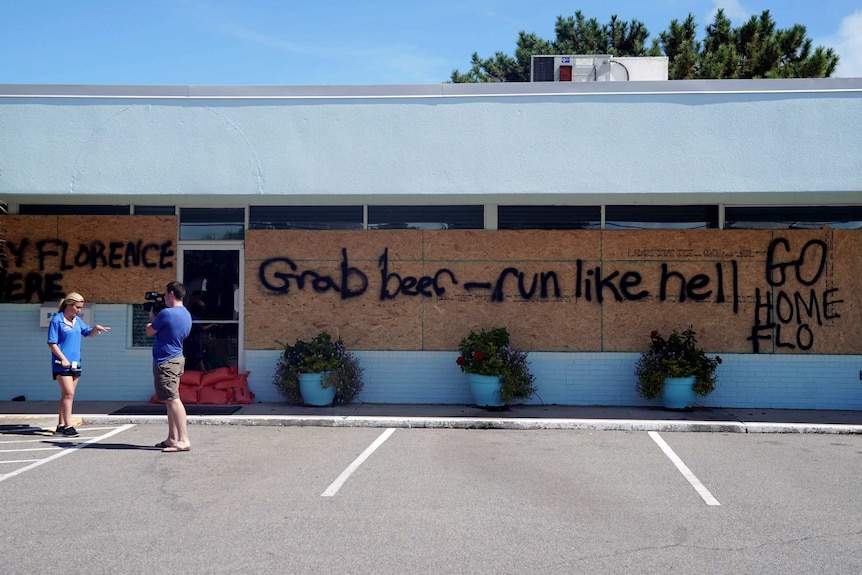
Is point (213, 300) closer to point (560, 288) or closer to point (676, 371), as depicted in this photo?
point (560, 288)

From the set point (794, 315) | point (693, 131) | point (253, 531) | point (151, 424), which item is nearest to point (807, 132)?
point (693, 131)

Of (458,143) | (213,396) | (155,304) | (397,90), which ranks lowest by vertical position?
(213,396)

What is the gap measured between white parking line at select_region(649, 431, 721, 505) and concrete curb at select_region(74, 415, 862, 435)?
419 millimetres

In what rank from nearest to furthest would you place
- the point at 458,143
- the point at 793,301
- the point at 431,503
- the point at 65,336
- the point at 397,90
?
the point at 431,503 < the point at 65,336 < the point at 458,143 < the point at 397,90 < the point at 793,301

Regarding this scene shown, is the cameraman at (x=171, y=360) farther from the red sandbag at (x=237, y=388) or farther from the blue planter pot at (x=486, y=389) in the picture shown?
the blue planter pot at (x=486, y=389)

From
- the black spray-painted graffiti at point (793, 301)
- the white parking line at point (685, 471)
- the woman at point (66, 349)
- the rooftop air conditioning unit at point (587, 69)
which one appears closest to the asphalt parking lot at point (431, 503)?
the white parking line at point (685, 471)

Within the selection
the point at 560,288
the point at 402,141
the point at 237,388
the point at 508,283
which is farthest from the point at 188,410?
the point at 560,288

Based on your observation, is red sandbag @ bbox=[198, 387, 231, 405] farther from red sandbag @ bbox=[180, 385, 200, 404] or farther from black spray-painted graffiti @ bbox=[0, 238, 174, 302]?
black spray-painted graffiti @ bbox=[0, 238, 174, 302]

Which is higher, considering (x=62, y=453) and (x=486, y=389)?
(x=486, y=389)

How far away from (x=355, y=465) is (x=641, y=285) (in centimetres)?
544

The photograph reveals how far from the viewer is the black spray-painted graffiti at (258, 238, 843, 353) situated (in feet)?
37.7

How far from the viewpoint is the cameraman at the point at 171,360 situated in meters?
8.72

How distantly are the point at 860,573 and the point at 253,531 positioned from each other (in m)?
4.08

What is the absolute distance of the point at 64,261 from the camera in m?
12.1
